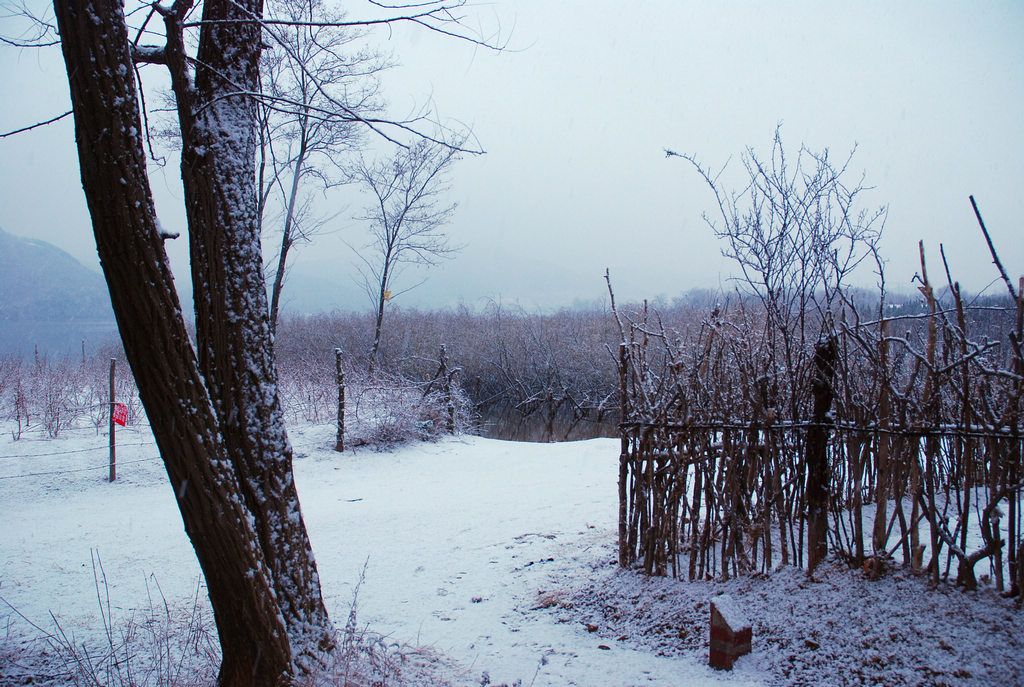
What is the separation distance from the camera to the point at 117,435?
9867 mm

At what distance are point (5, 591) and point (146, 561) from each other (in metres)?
0.97

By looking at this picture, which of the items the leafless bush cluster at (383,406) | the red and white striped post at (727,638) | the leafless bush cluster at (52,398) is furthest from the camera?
the leafless bush cluster at (383,406)

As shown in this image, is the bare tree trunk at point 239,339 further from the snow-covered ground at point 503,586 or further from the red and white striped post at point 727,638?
the red and white striped post at point 727,638

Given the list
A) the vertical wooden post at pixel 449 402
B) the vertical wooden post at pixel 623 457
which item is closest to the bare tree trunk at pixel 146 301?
the vertical wooden post at pixel 623 457

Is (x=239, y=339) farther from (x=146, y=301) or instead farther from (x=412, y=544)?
(x=412, y=544)

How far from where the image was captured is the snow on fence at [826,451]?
9.64 feet

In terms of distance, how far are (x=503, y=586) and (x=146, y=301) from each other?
3098mm

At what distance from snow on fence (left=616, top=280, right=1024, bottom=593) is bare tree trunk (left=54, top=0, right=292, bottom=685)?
2.40 metres

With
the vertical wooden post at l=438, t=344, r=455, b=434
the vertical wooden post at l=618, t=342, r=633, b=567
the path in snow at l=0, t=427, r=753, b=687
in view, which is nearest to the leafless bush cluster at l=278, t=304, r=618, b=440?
the vertical wooden post at l=438, t=344, r=455, b=434

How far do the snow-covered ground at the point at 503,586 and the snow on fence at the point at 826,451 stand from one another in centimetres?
20

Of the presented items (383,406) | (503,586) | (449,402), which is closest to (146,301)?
(503,586)

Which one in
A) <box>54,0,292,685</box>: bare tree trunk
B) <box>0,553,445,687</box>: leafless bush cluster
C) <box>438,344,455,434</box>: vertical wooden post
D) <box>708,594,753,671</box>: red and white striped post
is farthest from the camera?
<box>438,344,455,434</box>: vertical wooden post

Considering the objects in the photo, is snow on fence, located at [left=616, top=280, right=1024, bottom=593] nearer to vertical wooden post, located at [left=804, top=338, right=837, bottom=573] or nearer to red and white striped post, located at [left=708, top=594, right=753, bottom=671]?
vertical wooden post, located at [left=804, top=338, right=837, bottom=573]

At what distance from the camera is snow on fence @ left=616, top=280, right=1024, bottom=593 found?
9.64 ft
